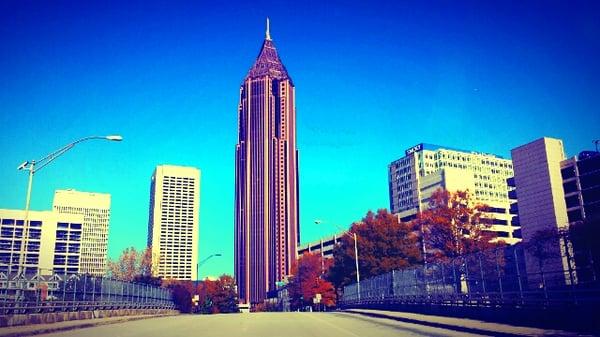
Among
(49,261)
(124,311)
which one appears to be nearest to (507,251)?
(124,311)

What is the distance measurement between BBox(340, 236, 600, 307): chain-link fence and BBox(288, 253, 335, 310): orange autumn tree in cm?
5239

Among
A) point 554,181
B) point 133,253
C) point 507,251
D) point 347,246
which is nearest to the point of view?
point 507,251

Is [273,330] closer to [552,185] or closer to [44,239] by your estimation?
[552,185]

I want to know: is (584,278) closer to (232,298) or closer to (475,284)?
(475,284)

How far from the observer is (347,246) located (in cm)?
7175

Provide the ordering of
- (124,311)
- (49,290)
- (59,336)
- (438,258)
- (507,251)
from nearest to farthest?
(59,336) < (507,251) < (49,290) < (124,311) < (438,258)

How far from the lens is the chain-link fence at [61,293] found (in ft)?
81.6

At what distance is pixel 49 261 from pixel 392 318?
184 m

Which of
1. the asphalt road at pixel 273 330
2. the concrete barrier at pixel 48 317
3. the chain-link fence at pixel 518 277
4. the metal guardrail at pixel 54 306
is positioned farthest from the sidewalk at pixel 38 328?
the chain-link fence at pixel 518 277

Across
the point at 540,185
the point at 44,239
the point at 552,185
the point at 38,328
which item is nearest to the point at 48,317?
the point at 38,328

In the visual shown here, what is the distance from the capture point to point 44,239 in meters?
185

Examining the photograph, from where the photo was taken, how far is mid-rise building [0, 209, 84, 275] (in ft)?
582

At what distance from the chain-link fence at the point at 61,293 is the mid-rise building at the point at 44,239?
151m

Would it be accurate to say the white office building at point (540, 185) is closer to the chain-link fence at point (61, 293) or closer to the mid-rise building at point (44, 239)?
the chain-link fence at point (61, 293)
